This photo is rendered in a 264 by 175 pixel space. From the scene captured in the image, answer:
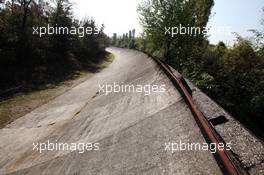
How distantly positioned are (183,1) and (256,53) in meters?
7.72

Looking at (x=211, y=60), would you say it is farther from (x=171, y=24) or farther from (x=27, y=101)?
(x=27, y=101)

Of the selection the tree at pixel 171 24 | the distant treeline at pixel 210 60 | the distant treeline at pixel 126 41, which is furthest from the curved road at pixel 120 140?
the distant treeline at pixel 126 41

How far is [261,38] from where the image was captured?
56.5 feet

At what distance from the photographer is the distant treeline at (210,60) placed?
37.7 ft

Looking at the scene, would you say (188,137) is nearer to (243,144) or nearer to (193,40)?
(243,144)

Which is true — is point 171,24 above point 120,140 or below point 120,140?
above

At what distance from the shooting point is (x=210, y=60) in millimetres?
19484

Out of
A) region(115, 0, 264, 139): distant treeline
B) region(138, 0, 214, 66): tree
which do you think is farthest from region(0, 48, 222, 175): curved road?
region(138, 0, 214, 66): tree

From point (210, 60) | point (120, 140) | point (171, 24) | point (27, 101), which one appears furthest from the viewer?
point (171, 24)

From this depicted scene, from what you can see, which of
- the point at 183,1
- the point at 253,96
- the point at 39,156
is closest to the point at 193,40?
the point at 183,1

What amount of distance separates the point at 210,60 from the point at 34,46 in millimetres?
14979

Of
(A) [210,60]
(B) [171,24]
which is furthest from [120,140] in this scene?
(B) [171,24]

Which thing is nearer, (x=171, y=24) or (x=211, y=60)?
(x=211, y=60)

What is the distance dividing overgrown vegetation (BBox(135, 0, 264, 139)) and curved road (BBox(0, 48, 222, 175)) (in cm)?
583
